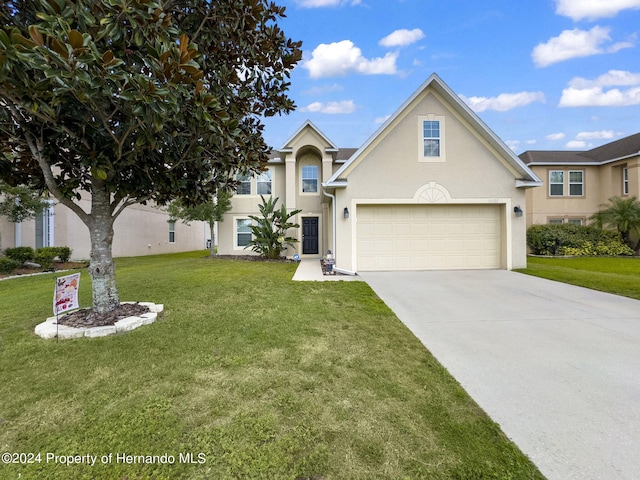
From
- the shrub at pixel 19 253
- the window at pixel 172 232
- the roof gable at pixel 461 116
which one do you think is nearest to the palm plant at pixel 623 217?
the roof gable at pixel 461 116

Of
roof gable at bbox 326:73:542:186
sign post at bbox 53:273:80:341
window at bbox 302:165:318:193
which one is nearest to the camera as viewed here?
sign post at bbox 53:273:80:341

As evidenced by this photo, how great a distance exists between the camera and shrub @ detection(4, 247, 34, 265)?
1193cm

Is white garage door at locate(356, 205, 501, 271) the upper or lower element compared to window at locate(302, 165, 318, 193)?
lower

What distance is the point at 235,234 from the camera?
53.9ft

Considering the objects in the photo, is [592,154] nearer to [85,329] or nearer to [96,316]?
[96,316]

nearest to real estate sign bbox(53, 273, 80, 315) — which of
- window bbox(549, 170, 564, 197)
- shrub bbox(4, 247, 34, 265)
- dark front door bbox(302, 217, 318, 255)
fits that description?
shrub bbox(4, 247, 34, 265)

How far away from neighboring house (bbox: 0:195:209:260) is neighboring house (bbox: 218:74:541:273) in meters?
13.6

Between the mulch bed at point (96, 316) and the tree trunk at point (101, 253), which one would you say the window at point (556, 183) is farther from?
the tree trunk at point (101, 253)

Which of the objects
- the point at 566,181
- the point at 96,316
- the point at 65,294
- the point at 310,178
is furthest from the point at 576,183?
the point at 65,294

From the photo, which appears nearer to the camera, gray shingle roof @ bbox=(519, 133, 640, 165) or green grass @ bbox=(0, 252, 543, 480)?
green grass @ bbox=(0, 252, 543, 480)

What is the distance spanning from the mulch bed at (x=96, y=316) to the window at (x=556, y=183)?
857 inches

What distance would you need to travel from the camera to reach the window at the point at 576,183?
1819 centimetres

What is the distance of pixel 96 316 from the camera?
4.68 m

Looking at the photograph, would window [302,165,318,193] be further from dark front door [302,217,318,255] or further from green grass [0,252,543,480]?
green grass [0,252,543,480]
